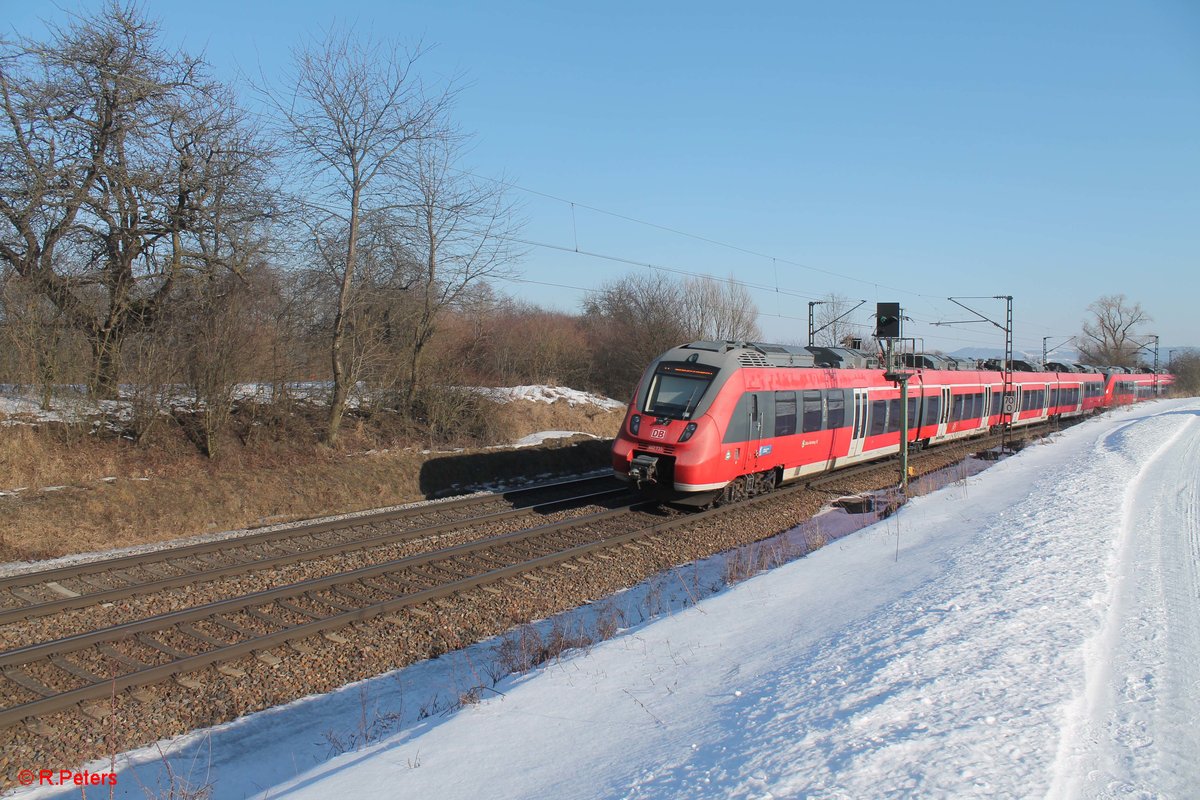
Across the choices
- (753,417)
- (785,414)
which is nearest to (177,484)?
(753,417)

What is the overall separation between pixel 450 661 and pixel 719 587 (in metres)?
3.71

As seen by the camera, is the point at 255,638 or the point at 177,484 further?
the point at 177,484

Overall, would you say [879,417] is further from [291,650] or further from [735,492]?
[291,650]

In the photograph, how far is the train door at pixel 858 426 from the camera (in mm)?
18000

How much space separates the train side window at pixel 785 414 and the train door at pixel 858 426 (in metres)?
3.32

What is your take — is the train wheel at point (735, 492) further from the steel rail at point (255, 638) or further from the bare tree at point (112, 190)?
the bare tree at point (112, 190)

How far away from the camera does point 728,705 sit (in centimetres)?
509

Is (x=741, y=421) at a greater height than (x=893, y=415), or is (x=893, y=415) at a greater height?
(x=741, y=421)

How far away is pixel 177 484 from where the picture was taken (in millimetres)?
14086

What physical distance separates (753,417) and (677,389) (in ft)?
5.20

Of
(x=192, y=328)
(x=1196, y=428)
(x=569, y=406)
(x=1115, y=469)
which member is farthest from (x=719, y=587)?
(x=1196, y=428)

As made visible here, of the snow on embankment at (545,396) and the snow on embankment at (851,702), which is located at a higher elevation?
the snow on embankment at (545,396)

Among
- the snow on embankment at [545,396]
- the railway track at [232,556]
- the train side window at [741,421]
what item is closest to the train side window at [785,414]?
the train side window at [741,421]

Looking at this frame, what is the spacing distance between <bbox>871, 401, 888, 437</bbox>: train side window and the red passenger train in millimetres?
31
